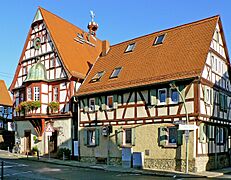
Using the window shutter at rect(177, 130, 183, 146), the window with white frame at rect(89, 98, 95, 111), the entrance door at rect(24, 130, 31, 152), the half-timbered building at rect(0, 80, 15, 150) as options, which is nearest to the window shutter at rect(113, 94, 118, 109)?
the window with white frame at rect(89, 98, 95, 111)

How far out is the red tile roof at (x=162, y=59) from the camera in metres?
23.4

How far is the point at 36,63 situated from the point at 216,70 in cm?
1719

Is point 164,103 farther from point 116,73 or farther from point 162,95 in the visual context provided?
point 116,73

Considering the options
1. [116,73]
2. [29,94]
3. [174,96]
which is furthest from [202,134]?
[29,94]

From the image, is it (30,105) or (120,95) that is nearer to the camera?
(120,95)

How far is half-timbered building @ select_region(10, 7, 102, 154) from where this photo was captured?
102ft

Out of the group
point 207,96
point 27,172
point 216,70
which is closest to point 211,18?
point 216,70

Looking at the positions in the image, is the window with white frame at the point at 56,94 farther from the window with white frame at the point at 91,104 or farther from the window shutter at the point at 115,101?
the window shutter at the point at 115,101

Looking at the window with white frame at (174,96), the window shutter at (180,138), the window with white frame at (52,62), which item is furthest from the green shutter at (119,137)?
the window with white frame at (52,62)

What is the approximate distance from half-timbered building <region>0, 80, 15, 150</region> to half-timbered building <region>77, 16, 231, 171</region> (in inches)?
656

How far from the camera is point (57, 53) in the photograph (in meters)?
32.1

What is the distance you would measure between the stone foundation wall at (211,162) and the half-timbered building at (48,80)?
40.0 ft

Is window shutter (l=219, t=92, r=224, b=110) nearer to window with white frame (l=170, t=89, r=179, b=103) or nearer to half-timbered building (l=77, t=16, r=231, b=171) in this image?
half-timbered building (l=77, t=16, r=231, b=171)

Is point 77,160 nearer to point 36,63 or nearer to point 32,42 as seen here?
point 36,63
